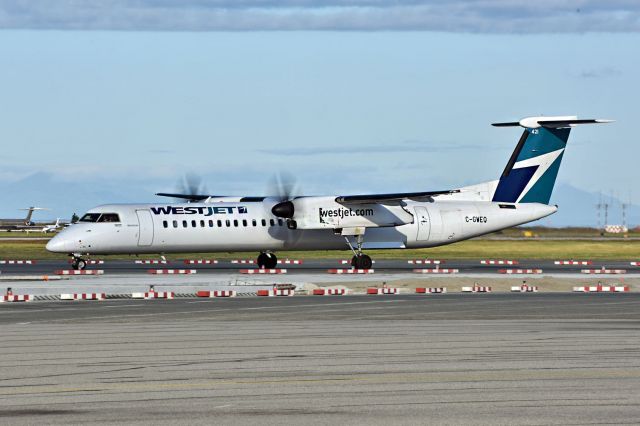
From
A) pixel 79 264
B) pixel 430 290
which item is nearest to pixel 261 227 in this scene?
pixel 79 264

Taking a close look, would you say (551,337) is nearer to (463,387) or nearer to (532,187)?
(463,387)

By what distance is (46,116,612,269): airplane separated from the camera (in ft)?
150

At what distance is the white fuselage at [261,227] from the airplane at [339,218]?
43 mm

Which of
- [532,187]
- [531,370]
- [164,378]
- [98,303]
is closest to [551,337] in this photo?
[531,370]

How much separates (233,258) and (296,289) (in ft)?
103

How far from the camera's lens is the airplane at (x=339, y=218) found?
45.8 m

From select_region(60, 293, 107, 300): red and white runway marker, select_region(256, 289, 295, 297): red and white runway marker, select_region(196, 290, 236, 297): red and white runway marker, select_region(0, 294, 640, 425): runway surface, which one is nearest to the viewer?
select_region(0, 294, 640, 425): runway surface

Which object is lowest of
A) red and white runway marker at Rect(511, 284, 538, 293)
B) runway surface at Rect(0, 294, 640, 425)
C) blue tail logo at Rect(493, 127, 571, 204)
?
runway surface at Rect(0, 294, 640, 425)

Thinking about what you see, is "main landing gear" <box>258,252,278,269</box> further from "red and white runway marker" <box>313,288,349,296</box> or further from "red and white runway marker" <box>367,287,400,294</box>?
"red and white runway marker" <box>367,287,400,294</box>

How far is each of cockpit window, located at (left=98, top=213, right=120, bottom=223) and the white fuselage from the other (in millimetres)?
156

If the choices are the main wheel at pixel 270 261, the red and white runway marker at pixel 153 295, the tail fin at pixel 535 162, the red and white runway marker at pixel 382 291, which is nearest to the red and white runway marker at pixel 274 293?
the red and white runway marker at pixel 382 291

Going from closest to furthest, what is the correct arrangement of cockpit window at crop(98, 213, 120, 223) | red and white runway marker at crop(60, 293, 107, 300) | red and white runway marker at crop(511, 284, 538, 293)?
red and white runway marker at crop(60, 293, 107, 300), red and white runway marker at crop(511, 284, 538, 293), cockpit window at crop(98, 213, 120, 223)

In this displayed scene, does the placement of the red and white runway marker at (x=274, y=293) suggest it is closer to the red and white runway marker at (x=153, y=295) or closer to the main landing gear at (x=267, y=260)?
the red and white runway marker at (x=153, y=295)

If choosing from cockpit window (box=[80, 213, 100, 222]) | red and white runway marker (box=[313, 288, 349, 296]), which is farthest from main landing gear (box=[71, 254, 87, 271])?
red and white runway marker (box=[313, 288, 349, 296])
